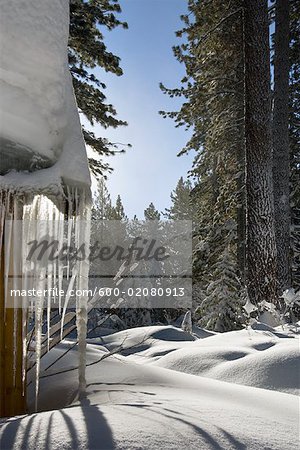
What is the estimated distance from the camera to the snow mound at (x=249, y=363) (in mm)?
2930

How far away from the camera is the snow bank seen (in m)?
2.17

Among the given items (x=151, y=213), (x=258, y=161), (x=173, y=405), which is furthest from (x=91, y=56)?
(x=151, y=213)

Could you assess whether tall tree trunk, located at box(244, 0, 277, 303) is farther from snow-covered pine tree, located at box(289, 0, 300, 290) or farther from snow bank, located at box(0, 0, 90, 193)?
snow bank, located at box(0, 0, 90, 193)

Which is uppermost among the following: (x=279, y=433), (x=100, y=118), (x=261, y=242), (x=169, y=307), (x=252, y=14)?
(x=252, y=14)

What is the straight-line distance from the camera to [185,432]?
1.46 meters

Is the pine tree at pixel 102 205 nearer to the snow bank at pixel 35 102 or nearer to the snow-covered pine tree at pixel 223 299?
the snow-covered pine tree at pixel 223 299

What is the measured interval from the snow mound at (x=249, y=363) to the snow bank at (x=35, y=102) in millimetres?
2049

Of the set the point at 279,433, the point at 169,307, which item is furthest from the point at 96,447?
the point at 169,307

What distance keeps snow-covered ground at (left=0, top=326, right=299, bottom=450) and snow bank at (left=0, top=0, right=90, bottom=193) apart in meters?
1.28

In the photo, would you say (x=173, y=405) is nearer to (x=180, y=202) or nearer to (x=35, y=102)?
(x=35, y=102)

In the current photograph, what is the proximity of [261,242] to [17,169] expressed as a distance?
4.90m

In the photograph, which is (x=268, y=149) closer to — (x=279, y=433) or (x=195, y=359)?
(x=195, y=359)

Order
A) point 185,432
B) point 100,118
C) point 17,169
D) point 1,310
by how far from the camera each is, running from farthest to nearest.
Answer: point 100,118, point 1,310, point 17,169, point 185,432

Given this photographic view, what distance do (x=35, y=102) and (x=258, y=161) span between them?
4925 mm
